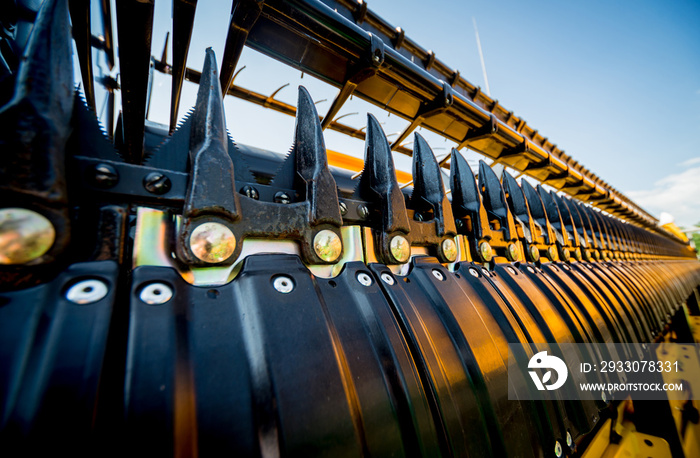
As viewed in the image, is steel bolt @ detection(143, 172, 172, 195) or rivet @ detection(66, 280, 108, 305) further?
steel bolt @ detection(143, 172, 172, 195)

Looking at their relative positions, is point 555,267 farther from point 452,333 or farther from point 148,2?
point 148,2

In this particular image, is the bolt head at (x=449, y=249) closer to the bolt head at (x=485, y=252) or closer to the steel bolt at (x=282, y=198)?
the bolt head at (x=485, y=252)

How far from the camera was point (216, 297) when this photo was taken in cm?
50

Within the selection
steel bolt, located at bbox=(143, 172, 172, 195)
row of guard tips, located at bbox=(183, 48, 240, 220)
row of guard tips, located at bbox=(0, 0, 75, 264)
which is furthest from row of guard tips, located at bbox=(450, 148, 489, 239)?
row of guard tips, located at bbox=(0, 0, 75, 264)

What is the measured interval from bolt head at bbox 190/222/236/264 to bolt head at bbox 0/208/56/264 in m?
0.19

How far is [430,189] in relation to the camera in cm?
108

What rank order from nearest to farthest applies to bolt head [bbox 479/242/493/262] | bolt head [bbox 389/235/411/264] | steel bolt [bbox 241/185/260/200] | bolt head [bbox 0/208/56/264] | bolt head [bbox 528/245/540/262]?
bolt head [bbox 0/208/56/264] → steel bolt [bbox 241/185/260/200] → bolt head [bbox 389/235/411/264] → bolt head [bbox 479/242/493/262] → bolt head [bbox 528/245/540/262]

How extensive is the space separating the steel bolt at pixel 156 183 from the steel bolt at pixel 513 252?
1463 mm

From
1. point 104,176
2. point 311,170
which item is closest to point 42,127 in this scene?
point 104,176

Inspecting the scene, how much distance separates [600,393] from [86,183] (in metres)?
1.77

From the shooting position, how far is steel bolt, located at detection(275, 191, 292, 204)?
0.72 m

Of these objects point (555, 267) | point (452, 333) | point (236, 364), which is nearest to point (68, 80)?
point (236, 364)

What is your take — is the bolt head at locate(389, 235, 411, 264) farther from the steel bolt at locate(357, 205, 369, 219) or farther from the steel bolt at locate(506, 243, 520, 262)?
the steel bolt at locate(506, 243, 520, 262)

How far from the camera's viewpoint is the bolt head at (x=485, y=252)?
119 cm
